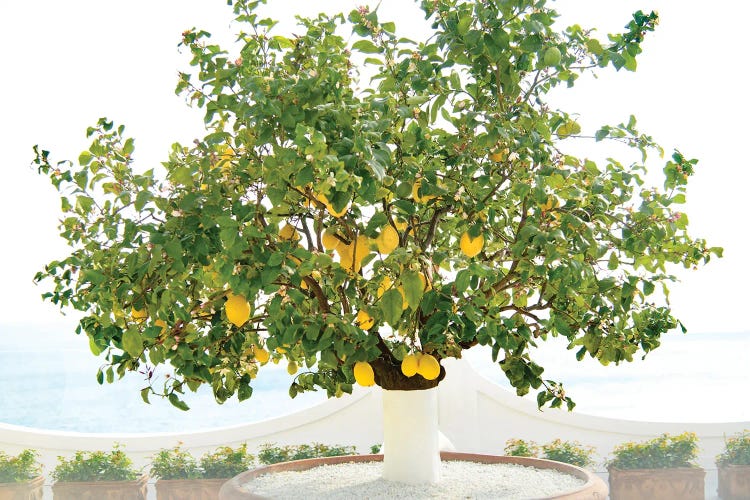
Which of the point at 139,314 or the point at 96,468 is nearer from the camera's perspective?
the point at 139,314

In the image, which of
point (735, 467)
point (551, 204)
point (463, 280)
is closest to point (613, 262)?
point (551, 204)

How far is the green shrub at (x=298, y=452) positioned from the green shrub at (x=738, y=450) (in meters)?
2.19

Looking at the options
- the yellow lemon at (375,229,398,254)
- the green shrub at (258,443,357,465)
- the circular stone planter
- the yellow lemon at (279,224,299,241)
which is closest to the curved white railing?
the green shrub at (258,443,357,465)

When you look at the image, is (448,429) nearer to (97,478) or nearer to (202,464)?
(202,464)

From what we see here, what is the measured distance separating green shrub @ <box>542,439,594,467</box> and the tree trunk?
9.43ft

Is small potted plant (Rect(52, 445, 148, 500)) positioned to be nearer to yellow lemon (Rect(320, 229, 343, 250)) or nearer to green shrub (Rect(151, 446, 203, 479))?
green shrub (Rect(151, 446, 203, 479))

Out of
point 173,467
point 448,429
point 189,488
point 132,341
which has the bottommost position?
point 189,488

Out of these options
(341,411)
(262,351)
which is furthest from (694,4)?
(262,351)

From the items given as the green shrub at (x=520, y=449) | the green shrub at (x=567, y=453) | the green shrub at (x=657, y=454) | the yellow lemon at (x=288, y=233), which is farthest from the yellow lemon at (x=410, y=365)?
the green shrub at (x=657, y=454)

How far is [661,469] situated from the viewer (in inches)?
176

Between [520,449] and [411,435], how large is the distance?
2.76 meters

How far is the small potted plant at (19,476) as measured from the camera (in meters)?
4.41

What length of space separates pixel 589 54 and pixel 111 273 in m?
0.85

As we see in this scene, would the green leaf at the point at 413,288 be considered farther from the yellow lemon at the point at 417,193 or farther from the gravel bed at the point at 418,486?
the gravel bed at the point at 418,486
